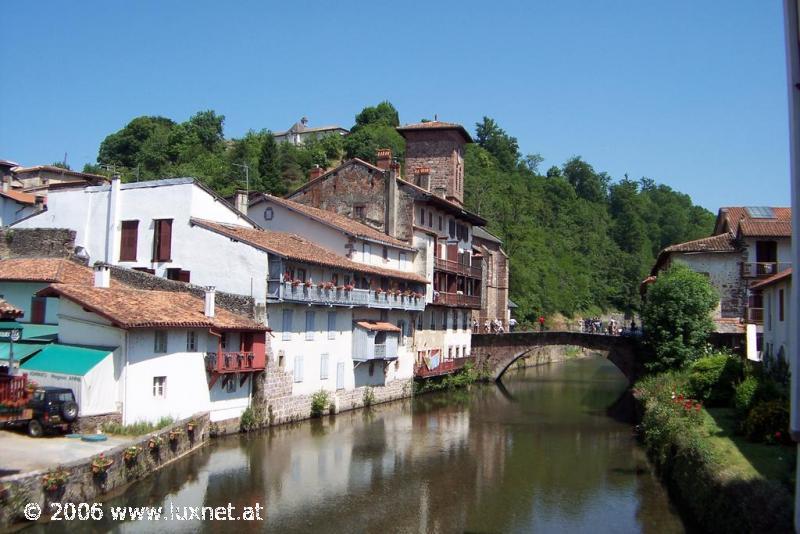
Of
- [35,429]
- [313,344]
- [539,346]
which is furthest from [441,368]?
[35,429]

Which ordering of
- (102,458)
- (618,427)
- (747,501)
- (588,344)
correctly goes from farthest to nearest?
(588,344) < (618,427) < (102,458) < (747,501)

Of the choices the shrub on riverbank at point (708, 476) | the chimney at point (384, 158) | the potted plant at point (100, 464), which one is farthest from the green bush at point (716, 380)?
the chimney at point (384, 158)

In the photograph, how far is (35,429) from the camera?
73.0 feet

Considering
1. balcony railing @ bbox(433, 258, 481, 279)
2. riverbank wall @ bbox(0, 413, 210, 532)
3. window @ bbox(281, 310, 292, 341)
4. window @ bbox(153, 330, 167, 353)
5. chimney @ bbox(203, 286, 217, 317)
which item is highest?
balcony railing @ bbox(433, 258, 481, 279)

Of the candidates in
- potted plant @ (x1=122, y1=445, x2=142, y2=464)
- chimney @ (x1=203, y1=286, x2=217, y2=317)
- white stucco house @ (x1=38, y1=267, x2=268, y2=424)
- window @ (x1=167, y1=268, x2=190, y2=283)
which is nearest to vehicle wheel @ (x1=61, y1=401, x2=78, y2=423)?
white stucco house @ (x1=38, y1=267, x2=268, y2=424)

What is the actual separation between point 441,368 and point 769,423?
29.2 meters

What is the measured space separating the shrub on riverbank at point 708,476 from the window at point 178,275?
68.9ft

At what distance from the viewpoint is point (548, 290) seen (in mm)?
92312

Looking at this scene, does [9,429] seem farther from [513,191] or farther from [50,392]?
[513,191]

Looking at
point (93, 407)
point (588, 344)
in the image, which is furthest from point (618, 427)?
point (93, 407)

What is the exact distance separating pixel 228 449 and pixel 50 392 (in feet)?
23.5

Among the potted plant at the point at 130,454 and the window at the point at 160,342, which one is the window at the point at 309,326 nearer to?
the window at the point at 160,342

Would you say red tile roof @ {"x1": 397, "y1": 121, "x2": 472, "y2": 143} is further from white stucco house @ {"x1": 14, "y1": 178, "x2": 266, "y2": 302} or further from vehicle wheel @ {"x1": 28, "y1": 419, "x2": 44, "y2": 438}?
vehicle wheel @ {"x1": 28, "y1": 419, "x2": 44, "y2": 438}

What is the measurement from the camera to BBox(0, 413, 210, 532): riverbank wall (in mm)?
17047
